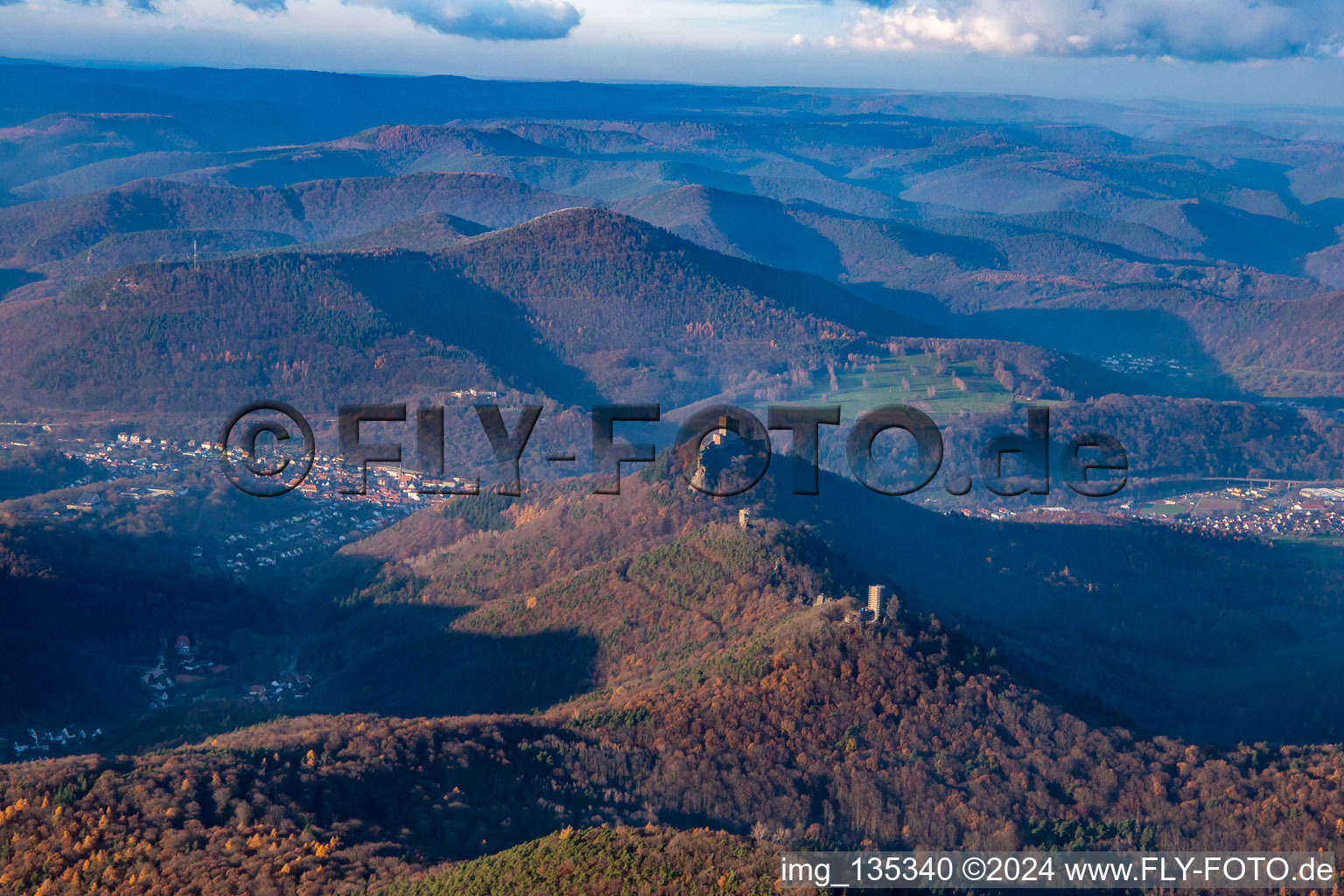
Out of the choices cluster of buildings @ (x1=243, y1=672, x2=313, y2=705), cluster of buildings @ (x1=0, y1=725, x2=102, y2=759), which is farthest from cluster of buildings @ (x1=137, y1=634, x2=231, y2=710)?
cluster of buildings @ (x1=0, y1=725, x2=102, y2=759)

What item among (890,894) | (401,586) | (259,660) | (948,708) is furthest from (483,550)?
(890,894)

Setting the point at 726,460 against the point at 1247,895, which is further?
the point at 726,460

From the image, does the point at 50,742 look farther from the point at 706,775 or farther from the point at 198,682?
the point at 706,775

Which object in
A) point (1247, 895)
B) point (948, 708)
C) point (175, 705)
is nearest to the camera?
point (1247, 895)

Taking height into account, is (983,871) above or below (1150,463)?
above

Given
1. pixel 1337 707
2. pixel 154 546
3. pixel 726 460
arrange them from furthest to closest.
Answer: pixel 154 546
pixel 726 460
pixel 1337 707

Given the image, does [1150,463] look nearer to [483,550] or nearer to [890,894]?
[483,550]

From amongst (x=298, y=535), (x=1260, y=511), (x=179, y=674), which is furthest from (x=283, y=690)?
(x=1260, y=511)

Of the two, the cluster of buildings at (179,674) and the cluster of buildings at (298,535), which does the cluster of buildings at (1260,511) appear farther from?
the cluster of buildings at (179,674)
